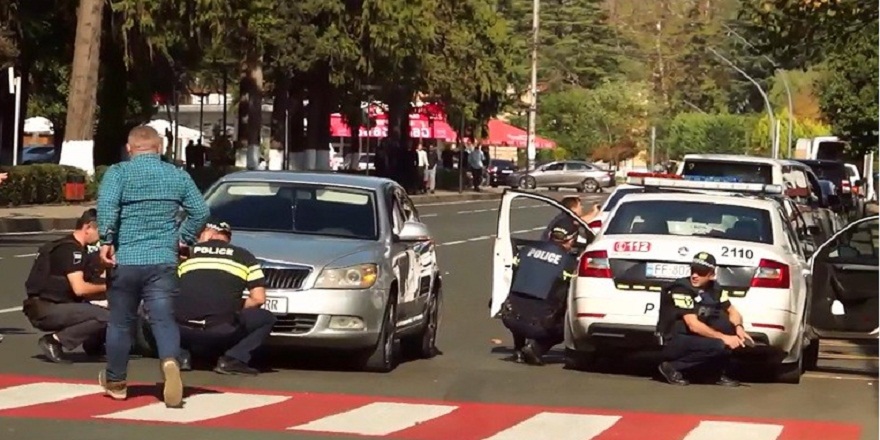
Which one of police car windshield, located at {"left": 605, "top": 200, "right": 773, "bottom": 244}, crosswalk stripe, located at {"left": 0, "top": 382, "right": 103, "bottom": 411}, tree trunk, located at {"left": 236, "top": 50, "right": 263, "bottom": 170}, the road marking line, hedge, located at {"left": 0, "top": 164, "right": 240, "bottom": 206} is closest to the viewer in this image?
crosswalk stripe, located at {"left": 0, "top": 382, "right": 103, "bottom": 411}

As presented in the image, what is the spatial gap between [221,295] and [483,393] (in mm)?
1999

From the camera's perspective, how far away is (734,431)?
11.9m

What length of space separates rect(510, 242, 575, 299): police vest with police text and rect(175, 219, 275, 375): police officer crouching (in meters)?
2.96

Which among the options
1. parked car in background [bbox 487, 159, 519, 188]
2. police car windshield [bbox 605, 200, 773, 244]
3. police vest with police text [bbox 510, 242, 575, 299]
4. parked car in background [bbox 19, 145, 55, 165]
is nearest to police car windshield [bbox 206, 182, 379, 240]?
police vest with police text [bbox 510, 242, 575, 299]

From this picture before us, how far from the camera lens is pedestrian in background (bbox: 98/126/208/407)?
11695 millimetres

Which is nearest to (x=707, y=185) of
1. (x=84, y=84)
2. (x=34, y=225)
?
(x=34, y=225)

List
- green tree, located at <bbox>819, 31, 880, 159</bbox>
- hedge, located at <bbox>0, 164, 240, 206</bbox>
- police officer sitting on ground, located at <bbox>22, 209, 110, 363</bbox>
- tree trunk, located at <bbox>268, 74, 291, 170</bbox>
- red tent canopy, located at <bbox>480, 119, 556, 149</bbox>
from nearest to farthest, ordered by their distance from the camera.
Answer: police officer sitting on ground, located at <bbox>22, 209, 110, 363</bbox>, hedge, located at <bbox>0, 164, 240, 206</bbox>, green tree, located at <bbox>819, 31, 880, 159</bbox>, tree trunk, located at <bbox>268, 74, 291, 170</bbox>, red tent canopy, located at <bbox>480, 119, 556, 149</bbox>

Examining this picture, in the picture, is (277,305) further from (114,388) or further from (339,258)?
(114,388)

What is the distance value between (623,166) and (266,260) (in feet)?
356

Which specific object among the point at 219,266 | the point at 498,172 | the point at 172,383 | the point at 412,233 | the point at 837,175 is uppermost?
the point at 412,233

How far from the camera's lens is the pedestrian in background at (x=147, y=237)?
460 inches

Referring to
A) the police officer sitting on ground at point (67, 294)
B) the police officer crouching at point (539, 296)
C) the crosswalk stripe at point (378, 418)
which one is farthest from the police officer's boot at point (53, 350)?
the police officer crouching at point (539, 296)

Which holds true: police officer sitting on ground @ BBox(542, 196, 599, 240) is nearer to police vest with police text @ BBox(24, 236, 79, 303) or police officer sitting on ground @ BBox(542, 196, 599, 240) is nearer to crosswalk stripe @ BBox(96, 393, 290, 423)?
police vest with police text @ BBox(24, 236, 79, 303)

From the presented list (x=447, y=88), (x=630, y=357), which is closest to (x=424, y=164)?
(x=447, y=88)
